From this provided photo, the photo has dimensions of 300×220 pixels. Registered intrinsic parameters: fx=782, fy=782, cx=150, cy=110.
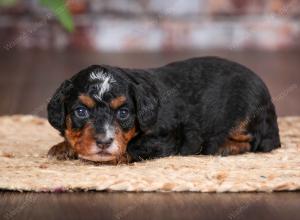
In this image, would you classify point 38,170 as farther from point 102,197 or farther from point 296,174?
point 296,174

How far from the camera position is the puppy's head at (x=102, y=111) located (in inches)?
148

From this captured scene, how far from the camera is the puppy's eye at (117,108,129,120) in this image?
12.8ft

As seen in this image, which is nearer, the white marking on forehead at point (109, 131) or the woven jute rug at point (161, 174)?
the woven jute rug at point (161, 174)

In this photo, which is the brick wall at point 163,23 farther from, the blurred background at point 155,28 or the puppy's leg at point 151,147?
the puppy's leg at point 151,147

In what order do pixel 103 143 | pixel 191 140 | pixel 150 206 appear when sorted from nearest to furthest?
pixel 150 206, pixel 103 143, pixel 191 140

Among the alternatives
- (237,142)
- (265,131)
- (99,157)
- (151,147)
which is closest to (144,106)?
(151,147)

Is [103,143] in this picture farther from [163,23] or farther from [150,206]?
[163,23]

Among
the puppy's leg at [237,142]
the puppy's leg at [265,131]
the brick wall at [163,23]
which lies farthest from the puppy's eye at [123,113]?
the brick wall at [163,23]

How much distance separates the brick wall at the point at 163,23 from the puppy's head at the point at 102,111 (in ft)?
22.5

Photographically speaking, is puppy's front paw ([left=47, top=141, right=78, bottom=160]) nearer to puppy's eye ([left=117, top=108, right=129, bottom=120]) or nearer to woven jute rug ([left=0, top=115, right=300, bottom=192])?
woven jute rug ([left=0, top=115, right=300, bottom=192])

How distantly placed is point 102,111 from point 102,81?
5.9 inches

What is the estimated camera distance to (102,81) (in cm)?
388

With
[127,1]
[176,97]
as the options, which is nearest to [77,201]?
[176,97]

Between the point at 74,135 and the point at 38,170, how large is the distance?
0.25 metres
